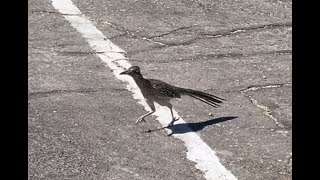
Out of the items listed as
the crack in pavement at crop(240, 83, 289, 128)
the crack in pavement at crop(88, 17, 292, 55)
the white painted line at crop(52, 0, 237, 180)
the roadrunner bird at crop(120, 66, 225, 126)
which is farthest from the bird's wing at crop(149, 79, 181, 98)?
the crack in pavement at crop(88, 17, 292, 55)

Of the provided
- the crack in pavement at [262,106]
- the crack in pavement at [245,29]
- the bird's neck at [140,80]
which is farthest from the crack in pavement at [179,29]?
the bird's neck at [140,80]

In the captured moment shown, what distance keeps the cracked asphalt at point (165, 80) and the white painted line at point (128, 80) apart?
0.08m

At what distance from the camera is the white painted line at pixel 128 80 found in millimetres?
5926

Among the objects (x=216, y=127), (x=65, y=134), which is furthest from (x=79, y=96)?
(x=216, y=127)

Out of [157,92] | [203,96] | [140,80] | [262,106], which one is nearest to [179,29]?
[262,106]

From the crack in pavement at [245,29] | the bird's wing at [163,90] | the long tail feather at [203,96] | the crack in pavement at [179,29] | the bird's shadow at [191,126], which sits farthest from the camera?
the crack in pavement at [245,29]

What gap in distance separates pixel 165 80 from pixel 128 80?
41 centimetres

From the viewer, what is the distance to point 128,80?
8070 mm

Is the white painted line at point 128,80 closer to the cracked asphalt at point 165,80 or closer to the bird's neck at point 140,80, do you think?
the cracked asphalt at point 165,80

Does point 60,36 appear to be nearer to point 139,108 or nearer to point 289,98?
point 139,108

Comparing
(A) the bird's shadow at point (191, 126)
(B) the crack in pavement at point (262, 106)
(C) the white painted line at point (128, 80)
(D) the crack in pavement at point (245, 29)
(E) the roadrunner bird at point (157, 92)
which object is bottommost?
(D) the crack in pavement at point (245, 29)

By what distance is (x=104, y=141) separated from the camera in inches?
251

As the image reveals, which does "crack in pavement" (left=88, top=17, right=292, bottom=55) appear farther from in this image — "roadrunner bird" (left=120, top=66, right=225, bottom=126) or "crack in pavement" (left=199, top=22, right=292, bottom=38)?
"roadrunner bird" (left=120, top=66, right=225, bottom=126)

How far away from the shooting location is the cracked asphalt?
6004 mm
